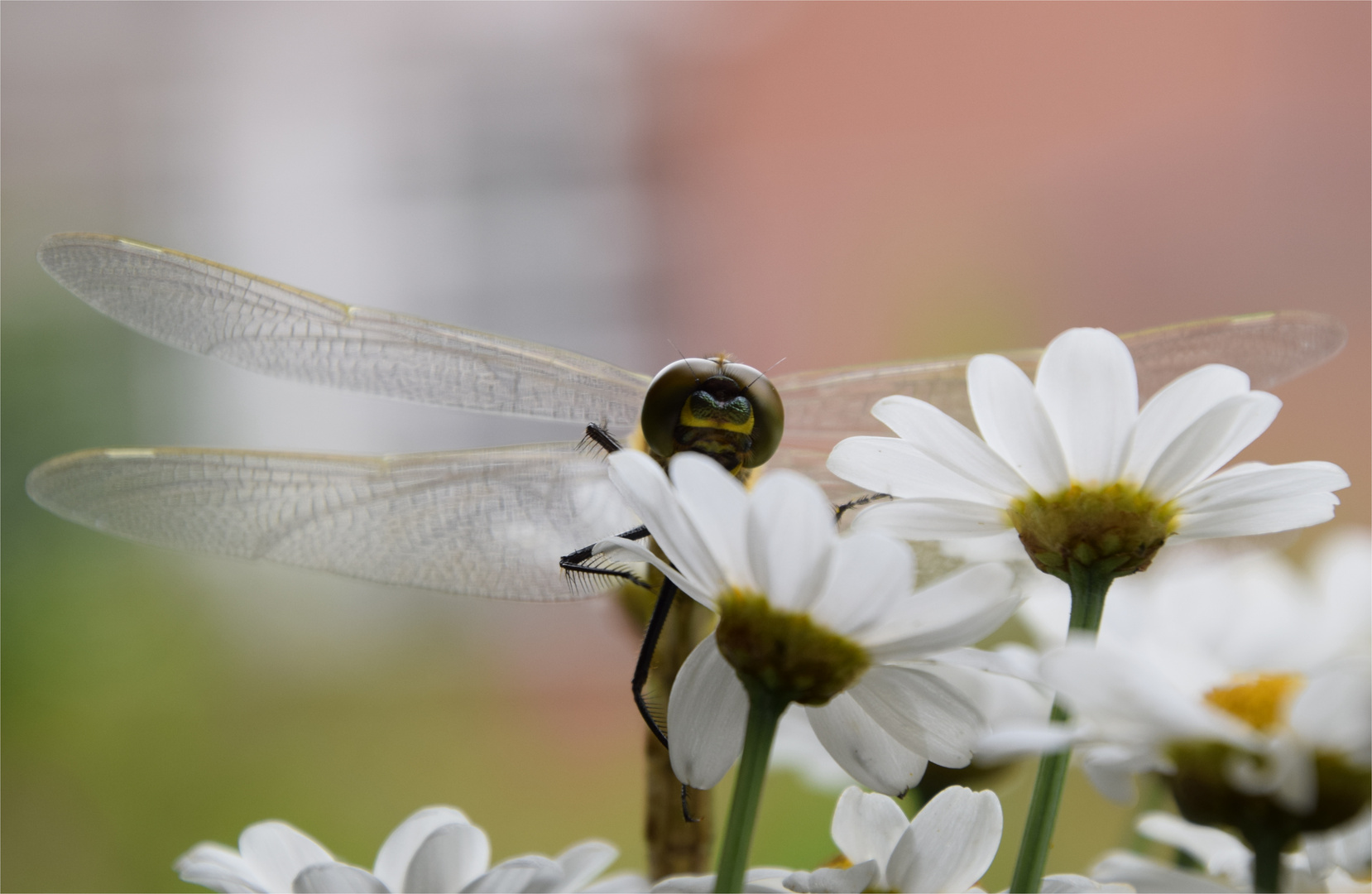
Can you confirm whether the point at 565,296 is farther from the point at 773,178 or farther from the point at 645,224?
the point at 773,178

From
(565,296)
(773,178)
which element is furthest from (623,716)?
(773,178)

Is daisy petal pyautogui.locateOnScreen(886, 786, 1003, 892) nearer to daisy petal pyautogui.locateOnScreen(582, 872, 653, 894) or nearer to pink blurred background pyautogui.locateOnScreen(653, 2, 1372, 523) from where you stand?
daisy petal pyautogui.locateOnScreen(582, 872, 653, 894)

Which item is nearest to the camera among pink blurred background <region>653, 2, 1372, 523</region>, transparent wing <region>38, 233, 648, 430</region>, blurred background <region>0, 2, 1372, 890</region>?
transparent wing <region>38, 233, 648, 430</region>

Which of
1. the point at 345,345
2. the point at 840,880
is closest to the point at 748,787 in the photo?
the point at 840,880

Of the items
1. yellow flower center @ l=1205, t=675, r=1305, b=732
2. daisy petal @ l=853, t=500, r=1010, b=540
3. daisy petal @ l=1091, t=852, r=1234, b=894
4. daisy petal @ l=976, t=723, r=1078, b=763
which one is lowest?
daisy petal @ l=1091, t=852, r=1234, b=894

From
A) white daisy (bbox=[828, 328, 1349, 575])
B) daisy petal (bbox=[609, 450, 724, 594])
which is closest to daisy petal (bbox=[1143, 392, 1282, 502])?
white daisy (bbox=[828, 328, 1349, 575])
